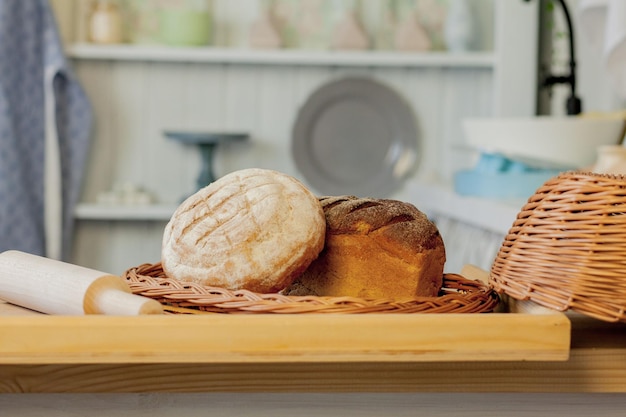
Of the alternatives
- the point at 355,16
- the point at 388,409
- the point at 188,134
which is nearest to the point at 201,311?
the point at 388,409

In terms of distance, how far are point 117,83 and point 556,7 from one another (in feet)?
5.82

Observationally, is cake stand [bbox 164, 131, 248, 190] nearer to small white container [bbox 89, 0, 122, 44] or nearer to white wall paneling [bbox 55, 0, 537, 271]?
white wall paneling [bbox 55, 0, 537, 271]

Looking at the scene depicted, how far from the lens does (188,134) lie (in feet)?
10.5

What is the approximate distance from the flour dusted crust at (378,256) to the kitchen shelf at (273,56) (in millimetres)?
2506

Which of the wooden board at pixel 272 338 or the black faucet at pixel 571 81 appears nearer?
the wooden board at pixel 272 338

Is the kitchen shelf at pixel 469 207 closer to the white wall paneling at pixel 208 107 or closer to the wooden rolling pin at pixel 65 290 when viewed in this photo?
the white wall paneling at pixel 208 107

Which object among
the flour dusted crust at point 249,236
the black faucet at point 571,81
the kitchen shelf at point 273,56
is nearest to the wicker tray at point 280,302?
the flour dusted crust at point 249,236

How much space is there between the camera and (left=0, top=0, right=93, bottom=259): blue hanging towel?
120 inches

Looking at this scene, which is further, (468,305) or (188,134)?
(188,134)

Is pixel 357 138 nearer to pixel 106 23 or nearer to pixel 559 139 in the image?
pixel 106 23

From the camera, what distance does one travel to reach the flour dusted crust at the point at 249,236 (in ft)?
2.54

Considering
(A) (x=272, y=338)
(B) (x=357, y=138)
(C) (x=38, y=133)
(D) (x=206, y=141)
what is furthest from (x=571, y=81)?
(A) (x=272, y=338)

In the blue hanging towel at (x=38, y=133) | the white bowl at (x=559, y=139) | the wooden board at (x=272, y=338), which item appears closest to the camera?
the wooden board at (x=272, y=338)

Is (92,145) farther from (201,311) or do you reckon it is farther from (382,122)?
(201,311)
